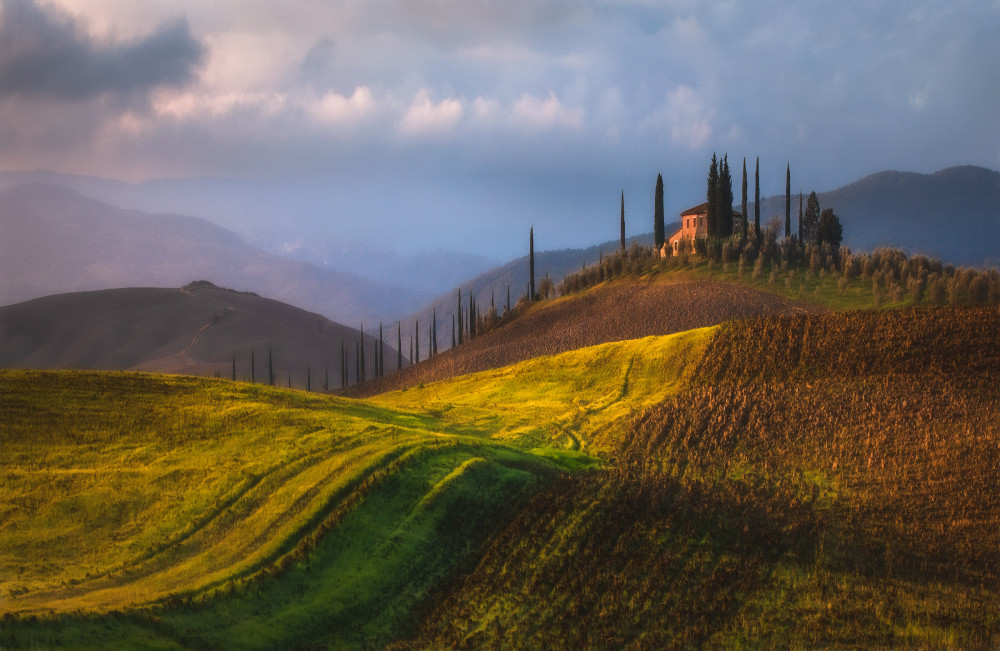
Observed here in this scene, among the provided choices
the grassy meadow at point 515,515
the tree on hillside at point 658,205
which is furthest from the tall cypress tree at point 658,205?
the grassy meadow at point 515,515

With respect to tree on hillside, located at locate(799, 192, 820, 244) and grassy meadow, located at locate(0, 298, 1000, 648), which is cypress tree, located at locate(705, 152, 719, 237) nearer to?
tree on hillside, located at locate(799, 192, 820, 244)

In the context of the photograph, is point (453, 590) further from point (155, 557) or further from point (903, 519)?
point (903, 519)

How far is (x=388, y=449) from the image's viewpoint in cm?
2345

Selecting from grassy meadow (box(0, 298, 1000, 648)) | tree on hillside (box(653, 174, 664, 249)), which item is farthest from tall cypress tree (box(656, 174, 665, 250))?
grassy meadow (box(0, 298, 1000, 648))

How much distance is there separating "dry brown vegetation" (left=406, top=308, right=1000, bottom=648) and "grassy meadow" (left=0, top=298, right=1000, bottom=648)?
75 mm

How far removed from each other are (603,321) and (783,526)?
40.7m

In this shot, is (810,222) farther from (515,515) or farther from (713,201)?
(515,515)

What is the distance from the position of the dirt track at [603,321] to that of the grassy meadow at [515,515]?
21.5m

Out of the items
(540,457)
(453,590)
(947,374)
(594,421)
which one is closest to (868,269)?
(947,374)

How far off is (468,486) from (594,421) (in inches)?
507

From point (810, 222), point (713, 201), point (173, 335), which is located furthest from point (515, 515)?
point (173, 335)

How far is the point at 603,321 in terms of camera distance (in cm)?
6047

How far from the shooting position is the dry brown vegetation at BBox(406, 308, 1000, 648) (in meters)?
15.8

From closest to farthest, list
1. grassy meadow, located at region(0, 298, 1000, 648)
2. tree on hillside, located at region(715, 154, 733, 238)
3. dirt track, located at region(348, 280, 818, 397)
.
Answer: grassy meadow, located at region(0, 298, 1000, 648) < dirt track, located at region(348, 280, 818, 397) < tree on hillside, located at region(715, 154, 733, 238)
